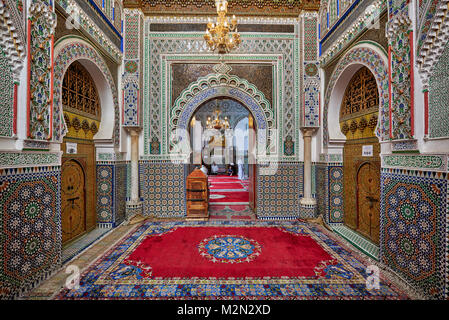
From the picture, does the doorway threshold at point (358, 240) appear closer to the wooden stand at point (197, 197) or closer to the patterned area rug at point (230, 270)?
the patterned area rug at point (230, 270)

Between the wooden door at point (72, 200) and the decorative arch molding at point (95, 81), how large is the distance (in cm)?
77

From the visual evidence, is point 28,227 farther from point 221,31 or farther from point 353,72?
point 353,72

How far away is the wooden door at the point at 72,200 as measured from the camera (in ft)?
9.86

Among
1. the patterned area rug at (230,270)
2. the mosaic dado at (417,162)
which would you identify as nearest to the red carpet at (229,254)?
the patterned area rug at (230,270)

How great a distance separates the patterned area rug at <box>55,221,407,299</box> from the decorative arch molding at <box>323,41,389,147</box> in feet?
5.54

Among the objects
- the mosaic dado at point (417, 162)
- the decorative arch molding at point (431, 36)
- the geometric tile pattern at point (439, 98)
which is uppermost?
the decorative arch molding at point (431, 36)

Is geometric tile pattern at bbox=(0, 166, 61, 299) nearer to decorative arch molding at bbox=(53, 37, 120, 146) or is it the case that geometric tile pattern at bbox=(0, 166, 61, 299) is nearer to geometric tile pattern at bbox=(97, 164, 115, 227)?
decorative arch molding at bbox=(53, 37, 120, 146)

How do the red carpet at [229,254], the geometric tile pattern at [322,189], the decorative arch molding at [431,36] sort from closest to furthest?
the decorative arch molding at [431,36], the red carpet at [229,254], the geometric tile pattern at [322,189]

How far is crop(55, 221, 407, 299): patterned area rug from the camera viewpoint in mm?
2008

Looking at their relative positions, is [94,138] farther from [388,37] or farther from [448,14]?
[448,14]

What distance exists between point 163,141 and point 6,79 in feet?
8.51
